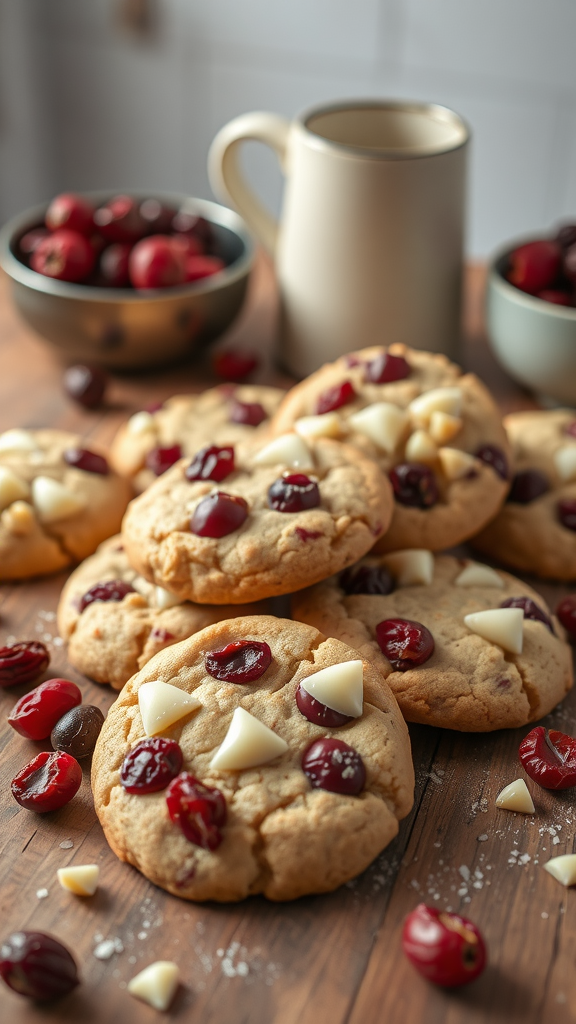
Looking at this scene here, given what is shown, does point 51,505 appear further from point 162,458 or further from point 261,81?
point 261,81

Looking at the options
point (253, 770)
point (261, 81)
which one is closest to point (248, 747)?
point (253, 770)

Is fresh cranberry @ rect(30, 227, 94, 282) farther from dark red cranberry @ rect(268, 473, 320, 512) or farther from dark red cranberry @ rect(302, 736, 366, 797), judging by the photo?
dark red cranberry @ rect(302, 736, 366, 797)

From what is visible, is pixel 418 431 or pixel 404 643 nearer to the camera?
pixel 404 643

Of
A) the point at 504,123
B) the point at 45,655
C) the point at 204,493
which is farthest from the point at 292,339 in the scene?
the point at 504,123

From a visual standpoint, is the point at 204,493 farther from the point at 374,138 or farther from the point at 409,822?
the point at 374,138

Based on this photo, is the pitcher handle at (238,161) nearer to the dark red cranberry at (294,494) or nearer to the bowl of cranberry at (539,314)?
the bowl of cranberry at (539,314)

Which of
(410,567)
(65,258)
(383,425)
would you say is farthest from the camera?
(65,258)

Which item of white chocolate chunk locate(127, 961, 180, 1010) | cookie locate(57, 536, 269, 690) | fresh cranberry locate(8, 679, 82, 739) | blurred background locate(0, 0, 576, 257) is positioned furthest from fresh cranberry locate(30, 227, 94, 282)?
blurred background locate(0, 0, 576, 257)
